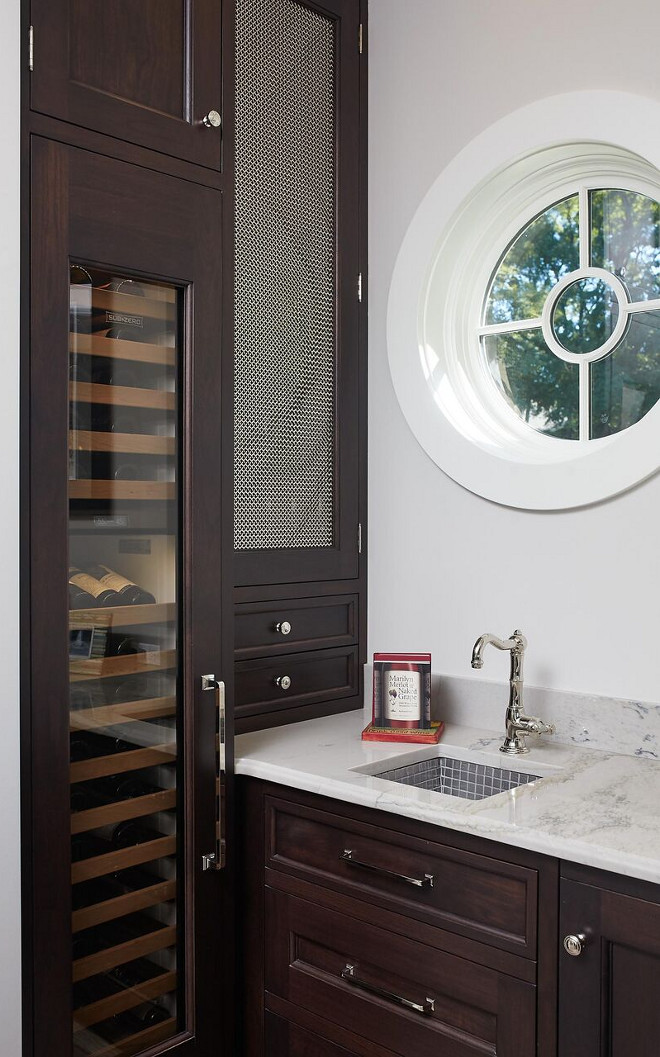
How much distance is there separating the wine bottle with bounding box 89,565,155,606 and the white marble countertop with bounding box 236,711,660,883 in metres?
0.42

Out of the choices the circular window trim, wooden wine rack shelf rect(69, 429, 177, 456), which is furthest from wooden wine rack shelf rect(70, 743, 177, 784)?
the circular window trim

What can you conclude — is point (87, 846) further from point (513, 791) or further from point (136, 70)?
point (136, 70)

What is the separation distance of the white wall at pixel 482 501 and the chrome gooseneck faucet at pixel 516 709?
0.12 m

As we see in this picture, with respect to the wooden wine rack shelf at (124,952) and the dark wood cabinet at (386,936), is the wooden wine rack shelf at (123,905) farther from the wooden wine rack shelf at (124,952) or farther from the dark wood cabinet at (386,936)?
the dark wood cabinet at (386,936)

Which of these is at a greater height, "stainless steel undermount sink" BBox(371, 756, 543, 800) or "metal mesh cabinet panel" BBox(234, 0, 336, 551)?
"metal mesh cabinet panel" BBox(234, 0, 336, 551)

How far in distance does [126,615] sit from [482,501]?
92 centimetres

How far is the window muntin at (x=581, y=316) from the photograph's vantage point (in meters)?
1.99

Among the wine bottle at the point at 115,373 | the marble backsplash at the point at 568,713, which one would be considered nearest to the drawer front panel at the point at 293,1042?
the marble backsplash at the point at 568,713

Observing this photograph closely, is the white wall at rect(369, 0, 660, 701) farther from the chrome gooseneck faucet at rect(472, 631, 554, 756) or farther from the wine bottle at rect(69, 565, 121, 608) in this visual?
the wine bottle at rect(69, 565, 121, 608)

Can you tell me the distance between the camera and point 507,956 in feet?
4.83

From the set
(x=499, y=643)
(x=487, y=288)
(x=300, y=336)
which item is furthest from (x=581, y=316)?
(x=499, y=643)

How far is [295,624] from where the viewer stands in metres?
2.25

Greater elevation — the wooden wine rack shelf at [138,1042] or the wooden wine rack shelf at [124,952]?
the wooden wine rack shelf at [124,952]

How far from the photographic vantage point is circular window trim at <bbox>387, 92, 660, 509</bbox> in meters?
1.92
